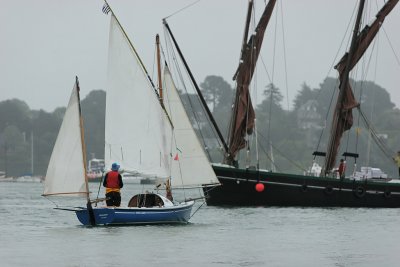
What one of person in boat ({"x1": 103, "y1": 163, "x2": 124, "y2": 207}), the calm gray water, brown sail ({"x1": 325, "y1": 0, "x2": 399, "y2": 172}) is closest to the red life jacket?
person in boat ({"x1": 103, "y1": 163, "x2": 124, "y2": 207})

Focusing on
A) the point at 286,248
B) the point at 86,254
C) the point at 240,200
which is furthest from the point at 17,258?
the point at 240,200

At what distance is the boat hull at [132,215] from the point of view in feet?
183

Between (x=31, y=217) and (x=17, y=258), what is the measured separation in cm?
2988

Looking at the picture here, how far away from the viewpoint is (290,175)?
81250 millimetres

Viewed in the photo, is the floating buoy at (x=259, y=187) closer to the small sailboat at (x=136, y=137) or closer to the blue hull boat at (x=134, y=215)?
the small sailboat at (x=136, y=137)

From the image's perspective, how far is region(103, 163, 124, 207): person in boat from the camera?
181 ft

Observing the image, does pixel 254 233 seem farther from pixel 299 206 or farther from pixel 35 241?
pixel 299 206

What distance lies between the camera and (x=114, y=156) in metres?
58.0

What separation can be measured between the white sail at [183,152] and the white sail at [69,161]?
588 centimetres

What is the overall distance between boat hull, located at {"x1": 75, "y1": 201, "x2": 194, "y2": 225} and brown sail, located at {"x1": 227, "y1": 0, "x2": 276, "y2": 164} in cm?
2470

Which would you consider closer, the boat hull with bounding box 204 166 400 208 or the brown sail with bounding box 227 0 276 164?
the boat hull with bounding box 204 166 400 208

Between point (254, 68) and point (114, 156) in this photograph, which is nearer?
point (114, 156)

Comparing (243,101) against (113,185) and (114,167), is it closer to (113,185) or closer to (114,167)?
(114,167)

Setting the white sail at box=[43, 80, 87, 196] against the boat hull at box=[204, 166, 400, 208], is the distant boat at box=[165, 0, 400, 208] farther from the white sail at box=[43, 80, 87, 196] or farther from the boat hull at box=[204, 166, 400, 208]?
the white sail at box=[43, 80, 87, 196]
